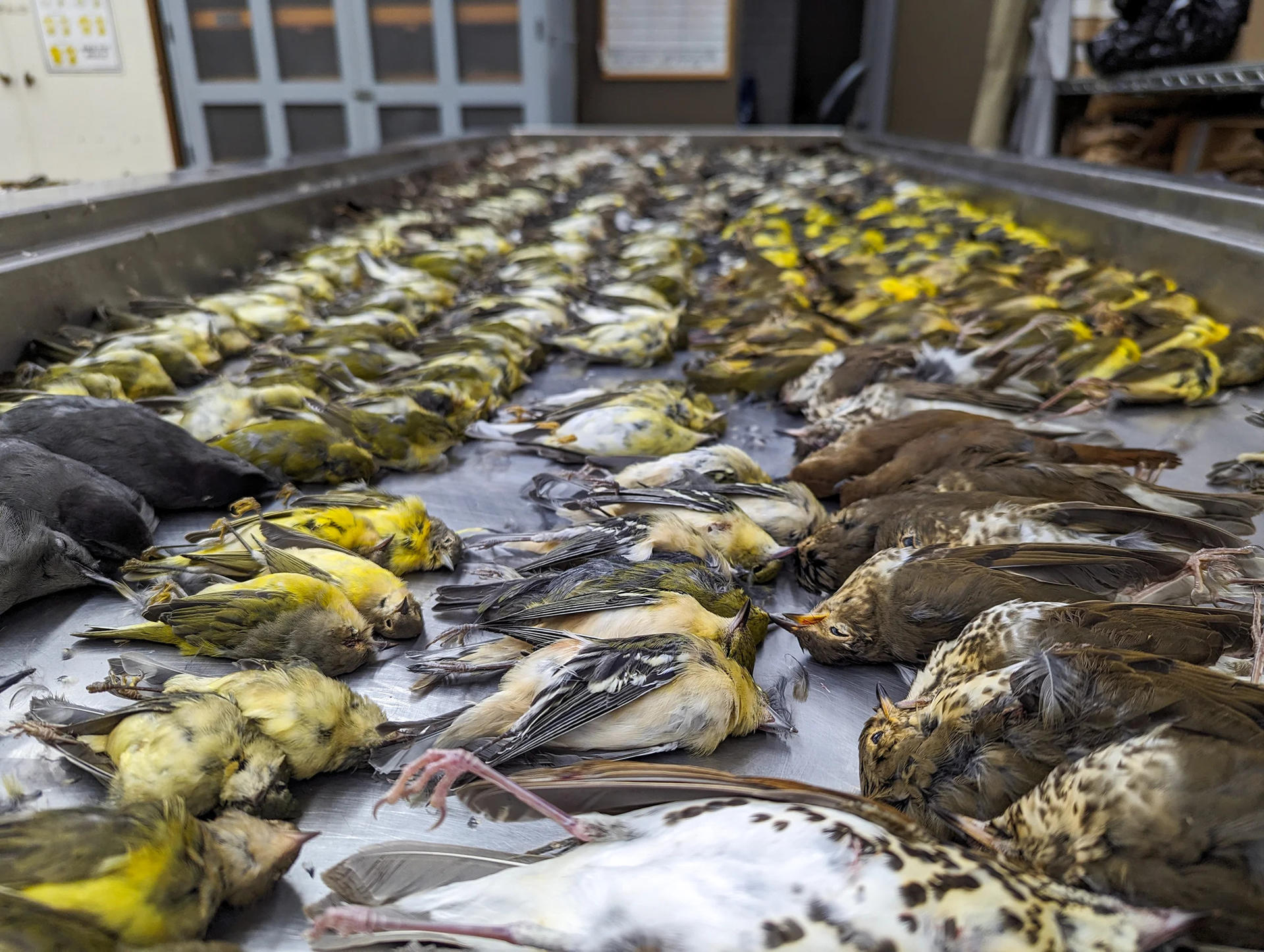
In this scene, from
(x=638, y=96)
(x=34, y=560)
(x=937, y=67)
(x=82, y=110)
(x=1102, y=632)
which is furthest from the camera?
(x=638, y=96)

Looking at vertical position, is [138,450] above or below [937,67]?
below

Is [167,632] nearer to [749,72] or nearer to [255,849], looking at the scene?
[255,849]

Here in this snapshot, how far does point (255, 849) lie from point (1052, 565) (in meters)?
1.17

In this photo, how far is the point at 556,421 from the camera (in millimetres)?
2080

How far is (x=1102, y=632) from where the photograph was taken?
3.36 ft

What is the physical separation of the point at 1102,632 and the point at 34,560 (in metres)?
1.60

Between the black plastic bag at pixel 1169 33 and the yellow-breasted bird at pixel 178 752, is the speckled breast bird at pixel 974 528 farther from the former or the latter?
the black plastic bag at pixel 1169 33

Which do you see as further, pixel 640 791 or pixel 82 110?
pixel 82 110

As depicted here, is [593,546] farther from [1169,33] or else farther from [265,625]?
[1169,33]

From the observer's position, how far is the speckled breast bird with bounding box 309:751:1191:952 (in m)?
0.73

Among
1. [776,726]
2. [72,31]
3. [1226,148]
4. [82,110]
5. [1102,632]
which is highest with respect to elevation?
[72,31]

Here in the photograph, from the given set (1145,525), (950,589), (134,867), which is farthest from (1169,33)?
(134,867)

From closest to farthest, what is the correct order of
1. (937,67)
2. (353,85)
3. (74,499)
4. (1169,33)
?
A: (74,499) → (1169,33) → (353,85) → (937,67)

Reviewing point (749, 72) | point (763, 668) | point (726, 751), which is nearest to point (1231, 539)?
point (763, 668)
